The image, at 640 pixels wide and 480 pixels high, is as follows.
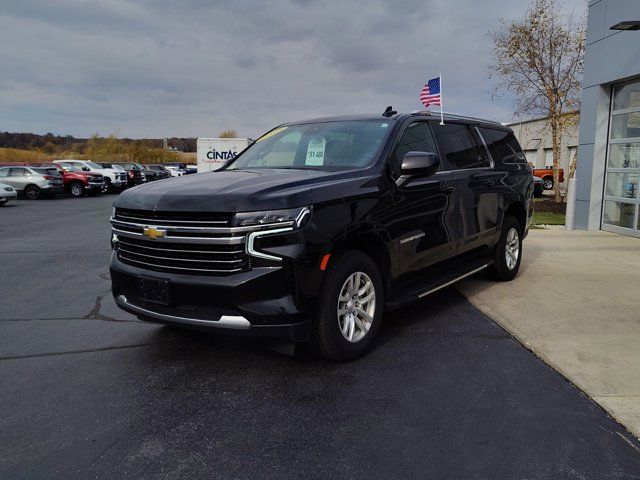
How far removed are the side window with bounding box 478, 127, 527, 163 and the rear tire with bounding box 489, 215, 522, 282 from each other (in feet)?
2.53

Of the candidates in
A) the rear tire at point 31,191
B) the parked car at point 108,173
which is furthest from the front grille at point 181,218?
the parked car at point 108,173

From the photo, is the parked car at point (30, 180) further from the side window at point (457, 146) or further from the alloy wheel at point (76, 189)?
the side window at point (457, 146)

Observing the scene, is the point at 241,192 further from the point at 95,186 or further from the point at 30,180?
the point at 95,186

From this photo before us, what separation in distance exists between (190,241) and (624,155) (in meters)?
10.3

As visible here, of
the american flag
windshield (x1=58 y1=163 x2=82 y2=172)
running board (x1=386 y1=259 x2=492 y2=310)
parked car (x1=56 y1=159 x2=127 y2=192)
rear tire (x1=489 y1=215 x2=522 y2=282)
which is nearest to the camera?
running board (x1=386 y1=259 x2=492 y2=310)

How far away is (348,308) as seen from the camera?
3922mm

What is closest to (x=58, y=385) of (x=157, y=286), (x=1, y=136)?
(x=157, y=286)

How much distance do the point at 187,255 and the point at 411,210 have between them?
197 centimetres

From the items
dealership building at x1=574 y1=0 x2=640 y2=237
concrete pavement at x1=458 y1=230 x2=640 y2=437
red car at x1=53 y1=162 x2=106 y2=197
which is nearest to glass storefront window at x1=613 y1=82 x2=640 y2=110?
dealership building at x1=574 y1=0 x2=640 y2=237

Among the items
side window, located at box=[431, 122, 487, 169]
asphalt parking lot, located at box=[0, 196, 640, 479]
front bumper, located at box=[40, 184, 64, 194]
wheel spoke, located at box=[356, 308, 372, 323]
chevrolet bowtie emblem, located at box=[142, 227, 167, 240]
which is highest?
side window, located at box=[431, 122, 487, 169]

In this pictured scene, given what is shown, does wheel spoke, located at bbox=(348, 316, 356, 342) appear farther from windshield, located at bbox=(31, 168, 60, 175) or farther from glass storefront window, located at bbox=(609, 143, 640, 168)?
windshield, located at bbox=(31, 168, 60, 175)

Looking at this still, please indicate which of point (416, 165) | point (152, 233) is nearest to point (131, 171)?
point (152, 233)

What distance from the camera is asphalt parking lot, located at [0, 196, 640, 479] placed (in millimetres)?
2695

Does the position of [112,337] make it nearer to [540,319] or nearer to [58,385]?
[58,385]
